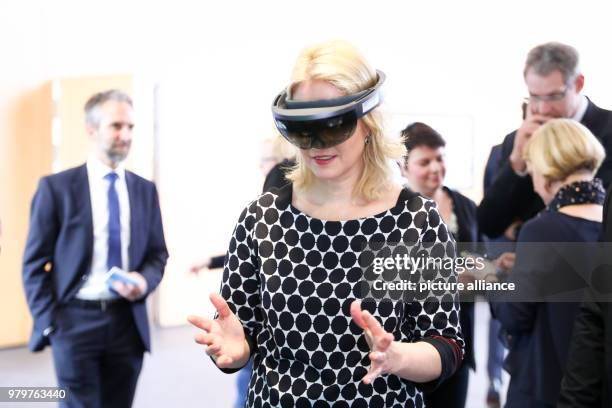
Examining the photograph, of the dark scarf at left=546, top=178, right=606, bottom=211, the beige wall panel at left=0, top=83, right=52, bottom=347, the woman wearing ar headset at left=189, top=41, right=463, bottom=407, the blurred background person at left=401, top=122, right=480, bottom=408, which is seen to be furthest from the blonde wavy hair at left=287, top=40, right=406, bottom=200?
the beige wall panel at left=0, top=83, right=52, bottom=347

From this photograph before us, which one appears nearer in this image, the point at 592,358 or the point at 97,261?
the point at 592,358

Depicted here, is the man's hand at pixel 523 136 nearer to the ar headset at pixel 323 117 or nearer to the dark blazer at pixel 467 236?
the dark blazer at pixel 467 236

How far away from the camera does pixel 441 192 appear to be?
8.75 feet

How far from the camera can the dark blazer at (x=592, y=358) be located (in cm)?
136

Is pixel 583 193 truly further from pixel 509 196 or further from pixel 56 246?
pixel 56 246

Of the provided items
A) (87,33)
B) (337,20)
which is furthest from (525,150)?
(87,33)

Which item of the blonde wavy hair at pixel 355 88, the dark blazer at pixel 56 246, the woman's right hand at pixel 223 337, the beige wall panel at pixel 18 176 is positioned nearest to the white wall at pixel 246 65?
the beige wall panel at pixel 18 176

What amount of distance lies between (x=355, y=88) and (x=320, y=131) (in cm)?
13

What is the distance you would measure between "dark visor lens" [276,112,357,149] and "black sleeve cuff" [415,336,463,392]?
49cm

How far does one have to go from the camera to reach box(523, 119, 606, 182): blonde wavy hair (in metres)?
2.25

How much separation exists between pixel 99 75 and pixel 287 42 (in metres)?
0.77

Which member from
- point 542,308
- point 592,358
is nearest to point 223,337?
point 592,358

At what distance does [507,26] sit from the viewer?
2.71m

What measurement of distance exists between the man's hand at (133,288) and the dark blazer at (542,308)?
137cm
